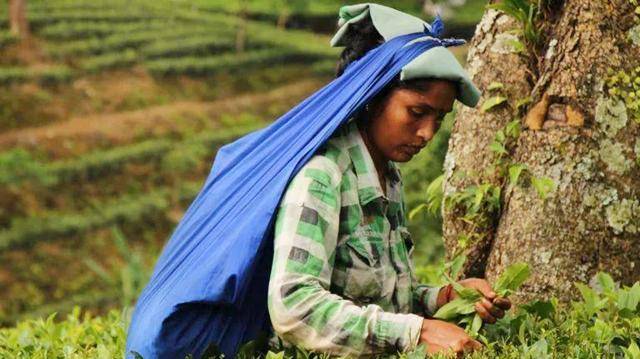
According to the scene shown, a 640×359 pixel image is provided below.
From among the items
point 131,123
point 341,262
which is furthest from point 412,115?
point 131,123

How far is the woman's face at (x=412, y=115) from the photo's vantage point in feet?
7.84

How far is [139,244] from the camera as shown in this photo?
1314 cm

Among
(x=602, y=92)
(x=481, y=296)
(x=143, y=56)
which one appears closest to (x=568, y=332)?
(x=481, y=296)

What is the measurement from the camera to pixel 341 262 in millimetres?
2398

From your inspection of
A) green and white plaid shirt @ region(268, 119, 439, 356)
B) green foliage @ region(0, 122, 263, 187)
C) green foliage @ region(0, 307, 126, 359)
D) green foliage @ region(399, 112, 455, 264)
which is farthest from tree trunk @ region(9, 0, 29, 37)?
green and white plaid shirt @ region(268, 119, 439, 356)

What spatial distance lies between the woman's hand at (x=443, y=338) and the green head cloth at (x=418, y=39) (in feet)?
1.91

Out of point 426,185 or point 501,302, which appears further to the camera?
point 426,185

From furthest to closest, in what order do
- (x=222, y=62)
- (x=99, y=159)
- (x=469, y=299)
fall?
(x=222, y=62) < (x=99, y=159) < (x=469, y=299)

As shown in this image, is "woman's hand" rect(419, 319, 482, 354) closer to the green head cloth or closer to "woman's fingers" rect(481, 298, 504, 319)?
"woman's fingers" rect(481, 298, 504, 319)

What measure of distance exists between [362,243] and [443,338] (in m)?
0.32

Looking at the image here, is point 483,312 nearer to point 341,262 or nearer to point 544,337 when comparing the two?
point 544,337

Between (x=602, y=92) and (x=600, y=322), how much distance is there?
0.78 m

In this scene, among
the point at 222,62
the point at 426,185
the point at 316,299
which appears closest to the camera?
the point at 316,299

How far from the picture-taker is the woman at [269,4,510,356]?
7.30 ft
